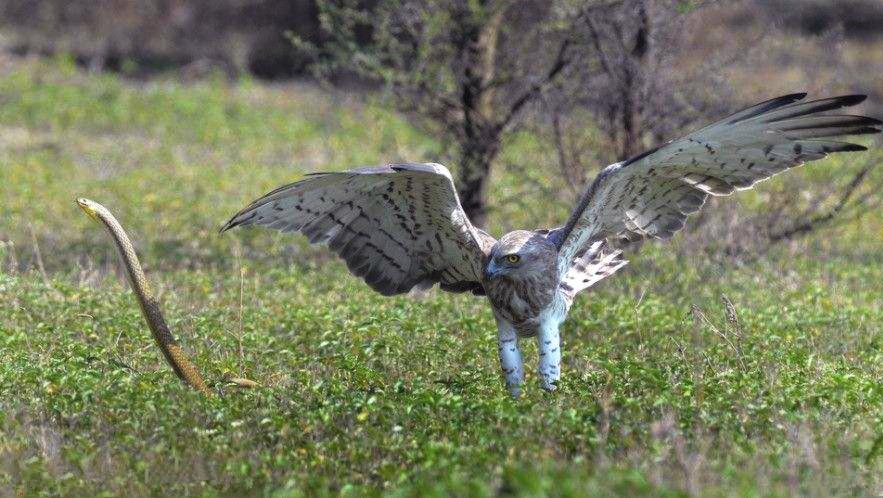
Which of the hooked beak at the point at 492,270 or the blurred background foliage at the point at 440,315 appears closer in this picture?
the blurred background foliage at the point at 440,315

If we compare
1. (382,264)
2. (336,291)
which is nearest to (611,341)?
(382,264)

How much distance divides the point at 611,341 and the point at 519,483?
4043 mm

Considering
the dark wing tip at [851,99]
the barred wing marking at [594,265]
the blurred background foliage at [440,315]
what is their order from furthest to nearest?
the barred wing marking at [594,265] < the dark wing tip at [851,99] < the blurred background foliage at [440,315]

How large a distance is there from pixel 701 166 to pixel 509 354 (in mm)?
1371

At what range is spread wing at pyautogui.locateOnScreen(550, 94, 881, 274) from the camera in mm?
6062

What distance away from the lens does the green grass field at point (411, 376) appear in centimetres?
499

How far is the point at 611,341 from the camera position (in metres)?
7.81

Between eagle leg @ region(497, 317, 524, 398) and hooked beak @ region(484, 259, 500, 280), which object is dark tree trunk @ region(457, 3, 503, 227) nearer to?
eagle leg @ region(497, 317, 524, 398)

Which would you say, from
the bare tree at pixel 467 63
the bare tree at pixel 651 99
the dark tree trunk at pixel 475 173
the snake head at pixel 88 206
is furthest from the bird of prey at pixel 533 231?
the dark tree trunk at pixel 475 173

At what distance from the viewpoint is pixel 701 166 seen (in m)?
6.48

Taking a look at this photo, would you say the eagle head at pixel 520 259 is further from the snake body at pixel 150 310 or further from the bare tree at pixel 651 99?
the bare tree at pixel 651 99

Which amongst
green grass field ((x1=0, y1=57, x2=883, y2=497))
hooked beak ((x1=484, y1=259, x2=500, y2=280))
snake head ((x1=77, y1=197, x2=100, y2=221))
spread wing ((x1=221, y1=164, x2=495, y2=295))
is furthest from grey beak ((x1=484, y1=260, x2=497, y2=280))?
snake head ((x1=77, y1=197, x2=100, y2=221))

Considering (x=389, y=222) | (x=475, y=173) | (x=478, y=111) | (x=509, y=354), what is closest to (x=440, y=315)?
(x=389, y=222)

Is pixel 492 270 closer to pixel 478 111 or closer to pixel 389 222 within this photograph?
pixel 389 222
